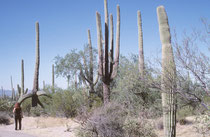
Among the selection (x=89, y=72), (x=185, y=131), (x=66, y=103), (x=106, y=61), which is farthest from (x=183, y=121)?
(x=89, y=72)

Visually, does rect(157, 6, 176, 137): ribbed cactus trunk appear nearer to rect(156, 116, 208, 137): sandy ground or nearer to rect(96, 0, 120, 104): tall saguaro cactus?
rect(156, 116, 208, 137): sandy ground

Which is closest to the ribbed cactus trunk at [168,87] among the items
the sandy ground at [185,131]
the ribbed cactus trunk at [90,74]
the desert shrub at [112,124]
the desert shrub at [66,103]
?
→ the desert shrub at [112,124]

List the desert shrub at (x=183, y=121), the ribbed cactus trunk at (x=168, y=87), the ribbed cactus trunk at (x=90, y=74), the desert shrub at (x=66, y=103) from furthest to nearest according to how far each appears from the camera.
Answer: the ribbed cactus trunk at (x=90, y=74)
the desert shrub at (x=66, y=103)
the desert shrub at (x=183, y=121)
the ribbed cactus trunk at (x=168, y=87)

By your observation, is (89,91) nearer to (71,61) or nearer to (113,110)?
(71,61)

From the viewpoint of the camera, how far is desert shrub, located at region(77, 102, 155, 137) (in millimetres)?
9492

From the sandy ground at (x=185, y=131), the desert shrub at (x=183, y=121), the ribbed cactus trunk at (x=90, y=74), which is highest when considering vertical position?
the ribbed cactus trunk at (x=90, y=74)

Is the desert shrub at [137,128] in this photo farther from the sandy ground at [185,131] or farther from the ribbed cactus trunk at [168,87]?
the sandy ground at [185,131]

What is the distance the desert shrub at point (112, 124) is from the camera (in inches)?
374

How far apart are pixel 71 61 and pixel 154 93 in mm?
9761

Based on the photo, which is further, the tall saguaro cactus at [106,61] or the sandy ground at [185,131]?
A: the tall saguaro cactus at [106,61]

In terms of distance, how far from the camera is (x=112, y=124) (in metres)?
9.59

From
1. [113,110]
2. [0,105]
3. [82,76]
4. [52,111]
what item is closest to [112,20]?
[82,76]

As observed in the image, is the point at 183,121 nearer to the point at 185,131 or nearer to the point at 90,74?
the point at 185,131

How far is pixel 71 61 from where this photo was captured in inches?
908
